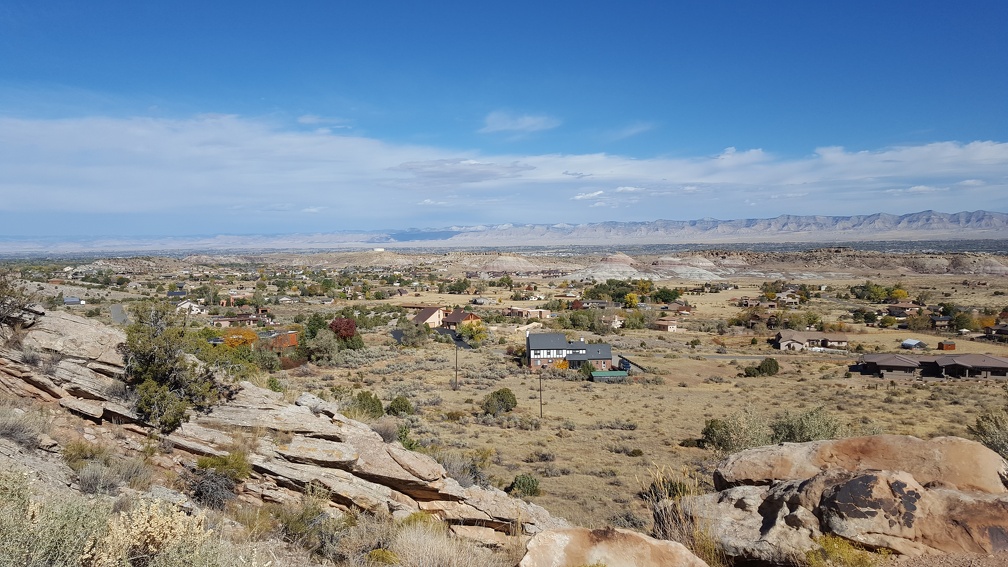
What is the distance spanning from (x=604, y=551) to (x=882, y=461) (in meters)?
3.88

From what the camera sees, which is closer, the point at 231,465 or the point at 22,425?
the point at 22,425

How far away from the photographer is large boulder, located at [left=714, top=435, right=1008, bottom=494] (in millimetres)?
5984

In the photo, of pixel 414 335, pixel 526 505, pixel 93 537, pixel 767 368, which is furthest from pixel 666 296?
pixel 93 537

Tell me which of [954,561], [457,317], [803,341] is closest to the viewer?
[954,561]

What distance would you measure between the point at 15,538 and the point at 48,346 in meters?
8.49

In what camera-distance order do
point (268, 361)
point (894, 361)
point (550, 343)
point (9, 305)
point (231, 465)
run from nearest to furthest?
1. point (231, 465)
2. point (9, 305)
3. point (268, 361)
4. point (894, 361)
5. point (550, 343)

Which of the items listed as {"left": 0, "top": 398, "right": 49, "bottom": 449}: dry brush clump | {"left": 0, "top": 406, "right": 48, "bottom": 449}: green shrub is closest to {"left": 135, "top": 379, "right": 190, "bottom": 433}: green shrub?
{"left": 0, "top": 398, "right": 49, "bottom": 449}: dry brush clump

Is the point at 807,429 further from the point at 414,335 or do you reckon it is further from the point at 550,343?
the point at 414,335

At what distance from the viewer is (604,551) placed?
17.0 feet

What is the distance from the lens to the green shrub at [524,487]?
17123 mm

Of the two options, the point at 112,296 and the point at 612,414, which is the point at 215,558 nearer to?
the point at 612,414

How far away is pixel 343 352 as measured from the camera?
1734 inches

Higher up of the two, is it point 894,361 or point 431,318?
point 431,318

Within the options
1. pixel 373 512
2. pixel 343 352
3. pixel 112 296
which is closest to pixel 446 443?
pixel 373 512
